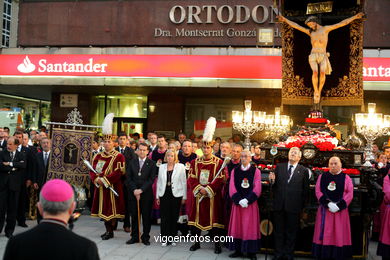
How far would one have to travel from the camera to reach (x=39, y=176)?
10.1 metres

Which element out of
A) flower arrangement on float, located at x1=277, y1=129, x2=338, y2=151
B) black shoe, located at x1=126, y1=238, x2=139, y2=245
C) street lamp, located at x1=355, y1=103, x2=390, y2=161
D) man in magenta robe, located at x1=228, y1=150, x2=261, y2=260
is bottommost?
black shoe, located at x1=126, y1=238, x2=139, y2=245

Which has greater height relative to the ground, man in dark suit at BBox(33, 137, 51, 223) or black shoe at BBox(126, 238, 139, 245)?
man in dark suit at BBox(33, 137, 51, 223)

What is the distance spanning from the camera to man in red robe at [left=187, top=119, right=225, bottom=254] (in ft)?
27.0

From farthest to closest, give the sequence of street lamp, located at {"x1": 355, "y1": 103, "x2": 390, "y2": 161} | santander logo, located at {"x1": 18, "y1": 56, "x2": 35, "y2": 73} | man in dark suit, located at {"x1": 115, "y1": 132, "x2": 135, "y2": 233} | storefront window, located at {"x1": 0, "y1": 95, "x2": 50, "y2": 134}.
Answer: storefront window, located at {"x1": 0, "y1": 95, "x2": 50, "y2": 134} < santander logo, located at {"x1": 18, "y1": 56, "x2": 35, "y2": 73} < man in dark suit, located at {"x1": 115, "y1": 132, "x2": 135, "y2": 233} < street lamp, located at {"x1": 355, "y1": 103, "x2": 390, "y2": 161}

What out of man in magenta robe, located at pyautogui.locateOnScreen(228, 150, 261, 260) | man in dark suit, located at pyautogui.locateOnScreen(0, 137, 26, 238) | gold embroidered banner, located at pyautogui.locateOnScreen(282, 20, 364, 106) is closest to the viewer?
man in magenta robe, located at pyautogui.locateOnScreen(228, 150, 261, 260)

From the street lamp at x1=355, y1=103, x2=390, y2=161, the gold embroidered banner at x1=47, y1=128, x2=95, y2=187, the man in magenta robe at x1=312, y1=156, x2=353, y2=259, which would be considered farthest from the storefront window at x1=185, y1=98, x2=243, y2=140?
the man in magenta robe at x1=312, y1=156, x2=353, y2=259

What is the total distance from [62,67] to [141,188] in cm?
952

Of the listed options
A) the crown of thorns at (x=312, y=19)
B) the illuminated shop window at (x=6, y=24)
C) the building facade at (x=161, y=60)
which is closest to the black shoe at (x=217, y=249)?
the crown of thorns at (x=312, y=19)

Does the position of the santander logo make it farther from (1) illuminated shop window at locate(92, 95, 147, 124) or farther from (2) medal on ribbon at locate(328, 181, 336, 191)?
(2) medal on ribbon at locate(328, 181, 336, 191)

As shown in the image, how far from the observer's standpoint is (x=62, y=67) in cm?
1648

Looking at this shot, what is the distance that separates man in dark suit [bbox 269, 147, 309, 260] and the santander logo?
12.3m

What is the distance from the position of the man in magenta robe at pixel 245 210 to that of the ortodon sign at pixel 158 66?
7873 millimetres

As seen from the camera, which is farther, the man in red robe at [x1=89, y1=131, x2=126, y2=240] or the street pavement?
the man in red robe at [x1=89, y1=131, x2=126, y2=240]

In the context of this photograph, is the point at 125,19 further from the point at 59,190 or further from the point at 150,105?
the point at 59,190
